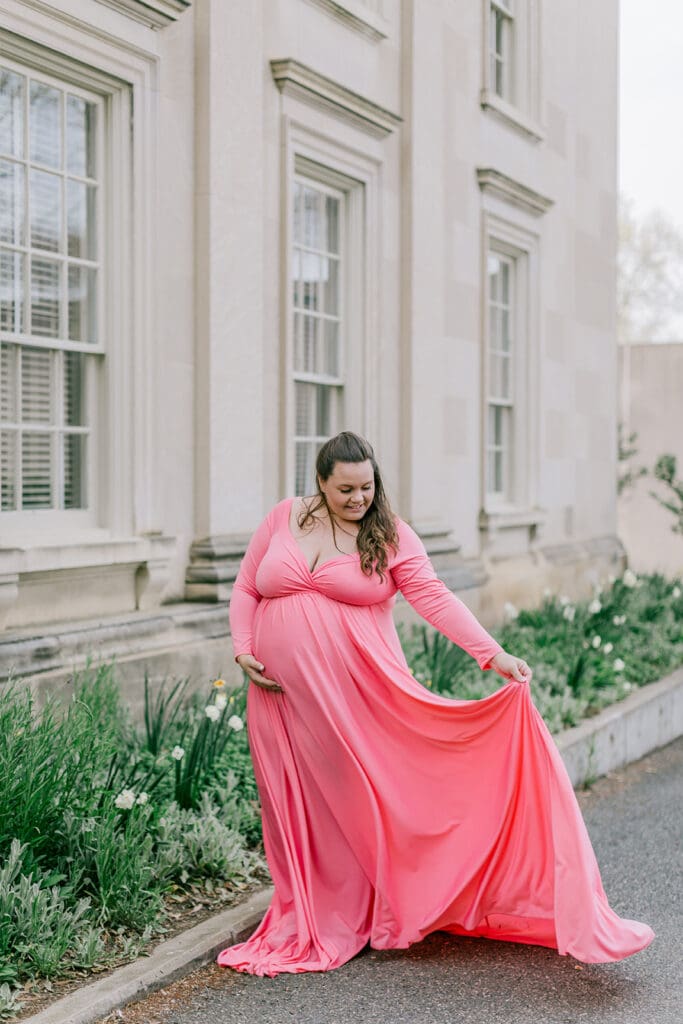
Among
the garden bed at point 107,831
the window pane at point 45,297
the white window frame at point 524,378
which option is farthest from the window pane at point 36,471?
the white window frame at point 524,378

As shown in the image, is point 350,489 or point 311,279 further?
point 311,279

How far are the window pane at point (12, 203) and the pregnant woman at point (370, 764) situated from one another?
2.70 m

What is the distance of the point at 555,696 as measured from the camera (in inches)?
347

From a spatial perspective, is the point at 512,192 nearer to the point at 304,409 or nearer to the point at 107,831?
the point at 304,409

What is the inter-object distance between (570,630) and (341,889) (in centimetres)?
619

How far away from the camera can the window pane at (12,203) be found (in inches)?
257

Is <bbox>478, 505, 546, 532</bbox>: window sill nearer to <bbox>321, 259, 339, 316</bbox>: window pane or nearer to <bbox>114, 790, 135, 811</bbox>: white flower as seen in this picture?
<bbox>321, 259, 339, 316</bbox>: window pane

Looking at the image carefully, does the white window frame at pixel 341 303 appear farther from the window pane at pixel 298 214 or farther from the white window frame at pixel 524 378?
the white window frame at pixel 524 378

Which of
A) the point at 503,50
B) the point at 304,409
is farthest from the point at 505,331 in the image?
the point at 304,409

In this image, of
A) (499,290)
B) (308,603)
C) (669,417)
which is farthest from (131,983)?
(669,417)

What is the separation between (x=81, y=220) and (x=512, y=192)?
19.5 ft

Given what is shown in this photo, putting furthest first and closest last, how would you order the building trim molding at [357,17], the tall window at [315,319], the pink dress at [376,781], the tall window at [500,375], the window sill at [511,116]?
the tall window at [500,375] < the window sill at [511,116] < the tall window at [315,319] < the building trim molding at [357,17] < the pink dress at [376,781]

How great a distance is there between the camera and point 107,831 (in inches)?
185

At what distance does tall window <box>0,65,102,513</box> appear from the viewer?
6574 millimetres
